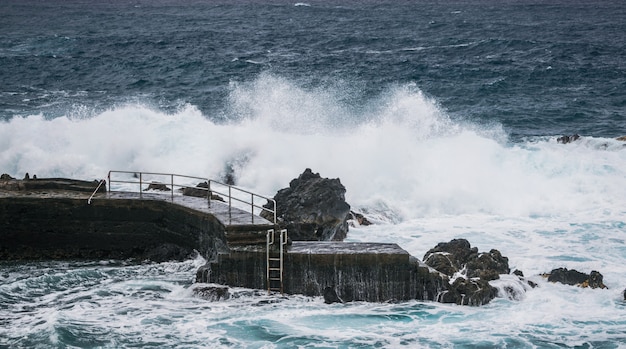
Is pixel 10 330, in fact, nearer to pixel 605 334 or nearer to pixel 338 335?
pixel 338 335

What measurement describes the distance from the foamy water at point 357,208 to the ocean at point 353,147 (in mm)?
59

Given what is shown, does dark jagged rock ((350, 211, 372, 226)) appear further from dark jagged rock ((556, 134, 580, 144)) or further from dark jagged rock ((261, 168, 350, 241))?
dark jagged rock ((556, 134, 580, 144))

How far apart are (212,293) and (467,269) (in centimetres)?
497

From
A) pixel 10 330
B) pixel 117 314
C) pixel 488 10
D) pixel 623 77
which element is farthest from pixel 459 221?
pixel 488 10

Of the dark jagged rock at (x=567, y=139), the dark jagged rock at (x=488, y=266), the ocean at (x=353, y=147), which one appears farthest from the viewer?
the dark jagged rock at (x=567, y=139)

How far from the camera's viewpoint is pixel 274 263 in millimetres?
17266

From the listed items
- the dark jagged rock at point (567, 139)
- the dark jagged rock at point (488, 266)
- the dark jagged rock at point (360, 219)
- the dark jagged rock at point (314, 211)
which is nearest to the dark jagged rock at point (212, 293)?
the dark jagged rock at point (314, 211)

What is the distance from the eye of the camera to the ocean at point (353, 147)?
16.1 metres

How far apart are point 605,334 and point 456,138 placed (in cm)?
1490

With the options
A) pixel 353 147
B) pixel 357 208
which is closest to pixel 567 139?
pixel 353 147

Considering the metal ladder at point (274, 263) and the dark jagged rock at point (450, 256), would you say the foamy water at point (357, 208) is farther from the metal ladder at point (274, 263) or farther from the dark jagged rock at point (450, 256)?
the dark jagged rock at point (450, 256)

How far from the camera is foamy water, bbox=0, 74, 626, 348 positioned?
15688 millimetres

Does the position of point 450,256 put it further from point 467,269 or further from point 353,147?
point 353,147

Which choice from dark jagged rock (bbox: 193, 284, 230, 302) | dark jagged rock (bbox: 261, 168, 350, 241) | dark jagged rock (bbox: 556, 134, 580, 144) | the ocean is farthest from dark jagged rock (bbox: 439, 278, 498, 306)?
dark jagged rock (bbox: 556, 134, 580, 144)
